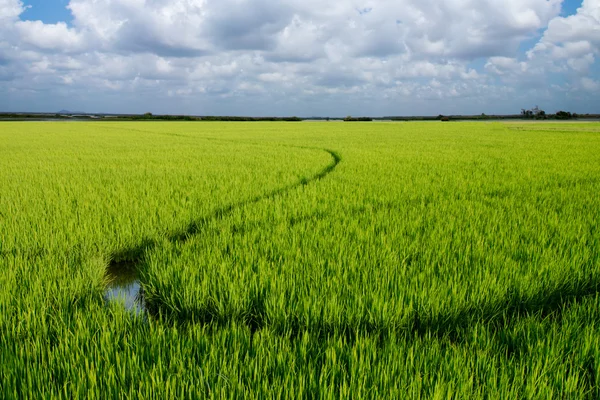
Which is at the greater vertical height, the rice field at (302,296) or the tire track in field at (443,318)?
the rice field at (302,296)

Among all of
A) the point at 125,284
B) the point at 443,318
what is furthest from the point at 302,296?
the point at 125,284

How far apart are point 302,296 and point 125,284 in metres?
1.37

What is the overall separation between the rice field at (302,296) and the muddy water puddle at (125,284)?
0.02m

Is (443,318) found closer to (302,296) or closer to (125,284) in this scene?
(302,296)

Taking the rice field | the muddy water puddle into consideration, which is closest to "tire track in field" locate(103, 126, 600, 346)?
the rice field

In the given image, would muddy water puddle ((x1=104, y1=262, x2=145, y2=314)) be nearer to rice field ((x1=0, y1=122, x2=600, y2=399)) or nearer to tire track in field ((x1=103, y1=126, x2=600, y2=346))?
rice field ((x1=0, y1=122, x2=600, y2=399))

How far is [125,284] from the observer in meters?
2.51

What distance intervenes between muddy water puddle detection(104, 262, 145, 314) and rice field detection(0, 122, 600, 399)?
2 cm

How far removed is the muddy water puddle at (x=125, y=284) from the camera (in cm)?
226

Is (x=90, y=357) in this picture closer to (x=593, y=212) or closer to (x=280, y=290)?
(x=280, y=290)

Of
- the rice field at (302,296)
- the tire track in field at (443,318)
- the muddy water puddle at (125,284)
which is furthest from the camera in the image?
the muddy water puddle at (125,284)

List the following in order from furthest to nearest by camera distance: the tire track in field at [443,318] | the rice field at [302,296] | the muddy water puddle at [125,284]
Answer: the muddy water puddle at [125,284]
the tire track in field at [443,318]
the rice field at [302,296]

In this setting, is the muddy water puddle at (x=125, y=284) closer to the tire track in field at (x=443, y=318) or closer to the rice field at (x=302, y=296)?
the rice field at (x=302, y=296)

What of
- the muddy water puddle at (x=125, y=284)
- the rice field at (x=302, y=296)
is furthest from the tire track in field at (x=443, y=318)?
the muddy water puddle at (x=125, y=284)
